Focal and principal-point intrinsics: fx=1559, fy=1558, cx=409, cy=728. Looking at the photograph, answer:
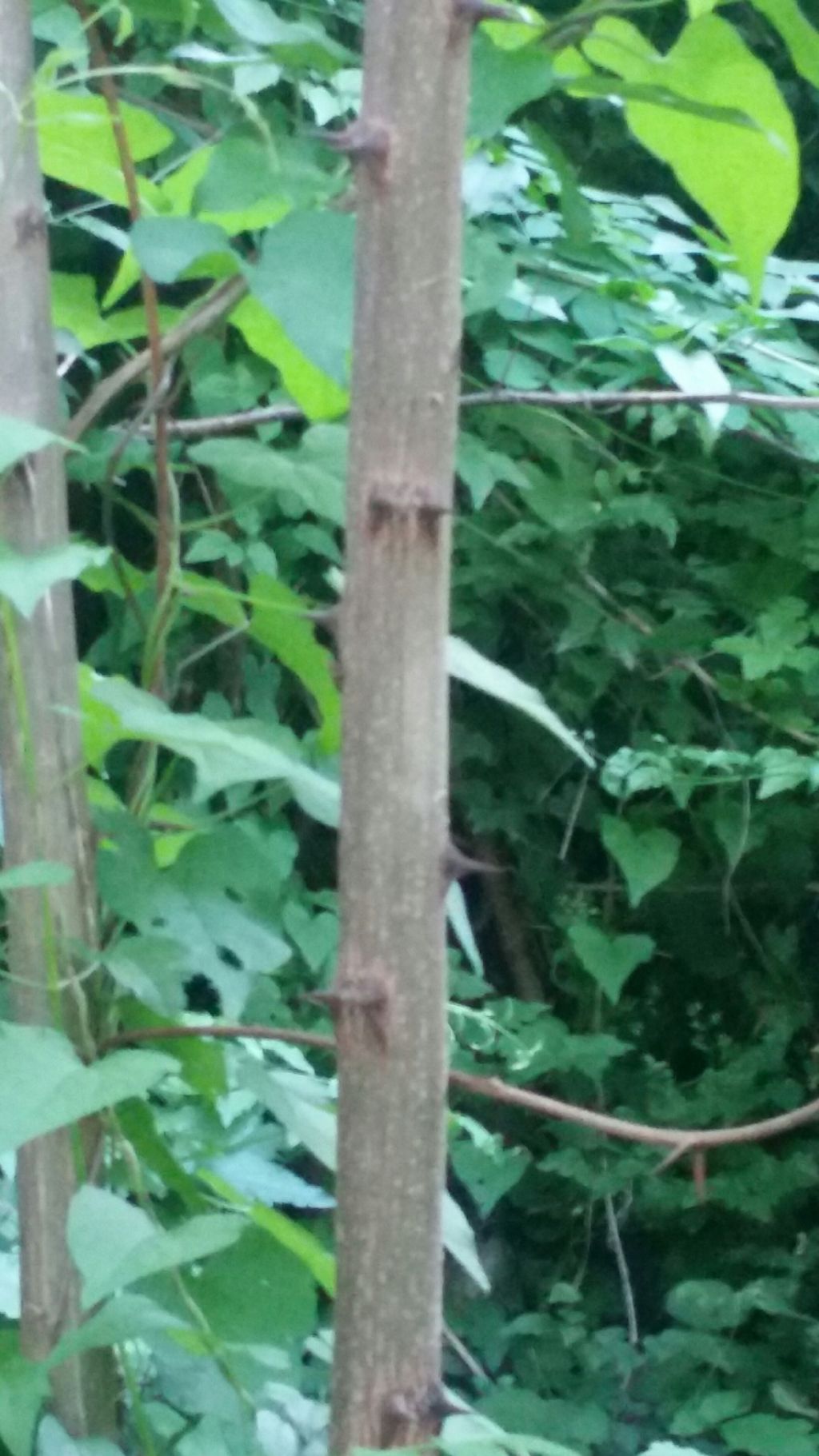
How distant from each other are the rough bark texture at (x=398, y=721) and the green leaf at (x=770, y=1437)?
87cm

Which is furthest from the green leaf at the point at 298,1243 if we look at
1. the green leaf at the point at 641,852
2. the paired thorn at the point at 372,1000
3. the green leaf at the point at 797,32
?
the green leaf at the point at 641,852

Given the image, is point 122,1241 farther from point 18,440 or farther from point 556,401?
point 556,401

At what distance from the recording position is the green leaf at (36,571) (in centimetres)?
36

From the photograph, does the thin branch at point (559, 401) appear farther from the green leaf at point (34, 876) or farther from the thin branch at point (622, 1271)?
the thin branch at point (622, 1271)

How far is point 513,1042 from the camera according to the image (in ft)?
3.97

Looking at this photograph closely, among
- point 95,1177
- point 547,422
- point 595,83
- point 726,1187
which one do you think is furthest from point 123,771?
point 726,1187

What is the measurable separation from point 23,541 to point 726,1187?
1.02m

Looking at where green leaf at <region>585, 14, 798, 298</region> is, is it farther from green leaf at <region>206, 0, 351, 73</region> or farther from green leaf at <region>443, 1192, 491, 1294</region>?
green leaf at <region>443, 1192, 491, 1294</region>

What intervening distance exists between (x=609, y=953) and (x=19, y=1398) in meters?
0.89

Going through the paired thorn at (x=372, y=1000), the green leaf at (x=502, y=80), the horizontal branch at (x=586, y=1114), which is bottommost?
the horizontal branch at (x=586, y=1114)

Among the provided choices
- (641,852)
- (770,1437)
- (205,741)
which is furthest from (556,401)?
(770,1437)

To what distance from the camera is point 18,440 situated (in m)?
0.36

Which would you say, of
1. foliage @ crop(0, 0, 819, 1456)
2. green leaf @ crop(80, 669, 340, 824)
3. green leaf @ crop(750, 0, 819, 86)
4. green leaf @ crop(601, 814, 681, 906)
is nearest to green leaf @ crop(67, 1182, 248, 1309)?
foliage @ crop(0, 0, 819, 1456)

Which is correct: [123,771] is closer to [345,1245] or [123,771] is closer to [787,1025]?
[345,1245]
